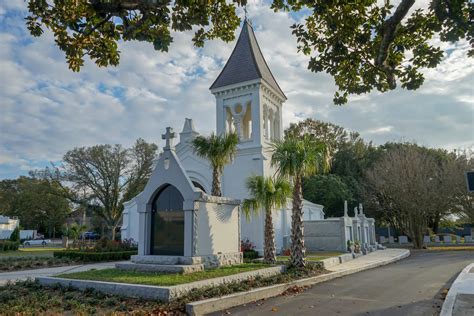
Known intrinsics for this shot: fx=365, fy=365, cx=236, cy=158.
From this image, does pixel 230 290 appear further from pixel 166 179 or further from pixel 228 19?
pixel 228 19

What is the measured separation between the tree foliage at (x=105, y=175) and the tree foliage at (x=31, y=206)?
28.5 feet

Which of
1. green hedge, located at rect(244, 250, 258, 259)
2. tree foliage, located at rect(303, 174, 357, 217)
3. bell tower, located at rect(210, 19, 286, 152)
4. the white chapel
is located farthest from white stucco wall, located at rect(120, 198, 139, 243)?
tree foliage, located at rect(303, 174, 357, 217)

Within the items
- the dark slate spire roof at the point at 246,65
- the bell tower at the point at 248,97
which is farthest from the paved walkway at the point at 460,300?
the dark slate spire roof at the point at 246,65

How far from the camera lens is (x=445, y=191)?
32.4m

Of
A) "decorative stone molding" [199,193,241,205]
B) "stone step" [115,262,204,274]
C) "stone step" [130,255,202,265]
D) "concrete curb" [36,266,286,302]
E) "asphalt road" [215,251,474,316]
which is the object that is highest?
"decorative stone molding" [199,193,241,205]

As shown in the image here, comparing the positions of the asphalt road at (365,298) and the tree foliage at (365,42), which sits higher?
the tree foliage at (365,42)

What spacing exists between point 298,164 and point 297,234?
9.33ft

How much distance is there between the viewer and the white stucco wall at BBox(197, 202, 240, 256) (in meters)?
12.7

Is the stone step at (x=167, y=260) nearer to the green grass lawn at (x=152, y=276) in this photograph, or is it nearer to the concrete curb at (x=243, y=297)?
the green grass lawn at (x=152, y=276)

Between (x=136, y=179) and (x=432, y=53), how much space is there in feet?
124

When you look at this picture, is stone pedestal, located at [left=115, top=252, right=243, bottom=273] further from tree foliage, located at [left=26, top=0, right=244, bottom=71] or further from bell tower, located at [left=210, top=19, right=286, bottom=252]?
bell tower, located at [left=210, top=19, right=286, bottom=252]

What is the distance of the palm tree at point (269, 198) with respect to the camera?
49.2 ft

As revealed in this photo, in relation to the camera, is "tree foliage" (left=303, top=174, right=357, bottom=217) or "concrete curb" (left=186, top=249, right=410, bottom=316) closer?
"concrete curb" (left=186, top=249, right=410, bottom=316)

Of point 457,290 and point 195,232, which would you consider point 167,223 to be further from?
point 457,290
